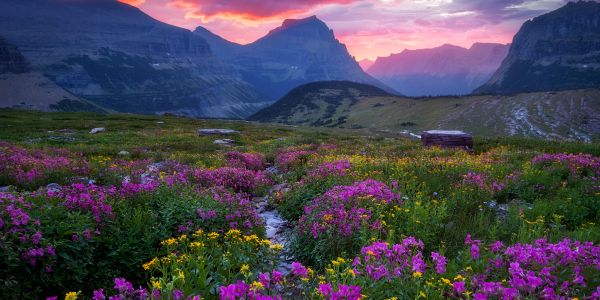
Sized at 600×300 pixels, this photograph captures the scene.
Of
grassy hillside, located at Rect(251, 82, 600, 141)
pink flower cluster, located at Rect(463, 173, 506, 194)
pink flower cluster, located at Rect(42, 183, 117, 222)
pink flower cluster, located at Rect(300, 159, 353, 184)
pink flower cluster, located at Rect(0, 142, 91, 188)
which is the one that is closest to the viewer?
pink flower cluster, located at Rect(42, 183, 117, 222)

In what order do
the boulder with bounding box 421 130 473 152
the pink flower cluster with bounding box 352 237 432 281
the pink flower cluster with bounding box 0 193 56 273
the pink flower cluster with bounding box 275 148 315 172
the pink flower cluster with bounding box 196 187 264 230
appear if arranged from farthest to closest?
the boulder with bounding box 421 130 473 152, the pink flower cluster with bounding box 275 148 315 172, the pink flower cluster with bounding box 196 187 264 230, the pink flower cluster with bounding box 0 193 56 273, the pink flower cluster with bounding box 352 237 432 281

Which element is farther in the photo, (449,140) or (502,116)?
(502,116)

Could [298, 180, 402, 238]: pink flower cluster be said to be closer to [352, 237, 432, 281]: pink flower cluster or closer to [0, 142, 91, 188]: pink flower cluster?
[352, 237, 432, 281]: pink flower cluster

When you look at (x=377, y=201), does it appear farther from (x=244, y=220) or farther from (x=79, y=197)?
(x=79, y=197)

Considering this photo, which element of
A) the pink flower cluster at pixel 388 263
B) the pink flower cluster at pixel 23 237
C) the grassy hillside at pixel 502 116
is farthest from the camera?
the grassy hillside at pixel 502 116

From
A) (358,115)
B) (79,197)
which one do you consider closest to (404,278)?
(79,197)

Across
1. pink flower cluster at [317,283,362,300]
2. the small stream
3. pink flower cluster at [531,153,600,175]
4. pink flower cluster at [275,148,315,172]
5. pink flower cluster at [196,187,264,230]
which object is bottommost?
the small stream

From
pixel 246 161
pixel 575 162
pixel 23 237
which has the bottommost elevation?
pixel 246 161

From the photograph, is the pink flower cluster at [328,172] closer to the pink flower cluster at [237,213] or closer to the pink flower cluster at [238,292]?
the pink flower cluster at [237,213]

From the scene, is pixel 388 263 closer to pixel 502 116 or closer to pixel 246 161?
pixel 246 161

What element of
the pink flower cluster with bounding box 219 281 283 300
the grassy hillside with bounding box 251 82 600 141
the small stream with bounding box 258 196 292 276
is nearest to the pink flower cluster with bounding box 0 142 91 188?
the small stream with bounding box 258 196 292 276

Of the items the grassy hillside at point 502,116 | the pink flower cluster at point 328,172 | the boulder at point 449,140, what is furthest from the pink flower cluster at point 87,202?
the grassy hillside at point 502,116

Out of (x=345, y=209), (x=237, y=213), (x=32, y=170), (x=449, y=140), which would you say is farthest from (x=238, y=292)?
(x=449, y=140)

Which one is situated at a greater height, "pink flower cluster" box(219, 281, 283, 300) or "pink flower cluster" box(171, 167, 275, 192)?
"pink flower cluster" box(219, 281, 283, 300)
